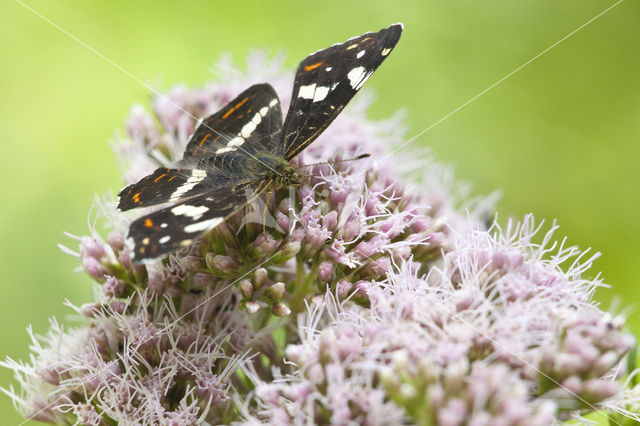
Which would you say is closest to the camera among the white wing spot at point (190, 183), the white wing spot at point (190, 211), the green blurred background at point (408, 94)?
the white wing spot at point (190, 211)

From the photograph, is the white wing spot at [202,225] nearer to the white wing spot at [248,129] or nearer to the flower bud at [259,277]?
the flower bud at [259,277]

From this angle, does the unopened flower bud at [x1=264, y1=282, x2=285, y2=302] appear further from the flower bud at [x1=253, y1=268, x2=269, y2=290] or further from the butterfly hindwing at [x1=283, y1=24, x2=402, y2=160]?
the butterfly hindwing at [x1=283, y1=24, x2=402, y2=160]

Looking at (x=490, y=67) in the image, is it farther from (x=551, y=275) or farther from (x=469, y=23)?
(x=551, y=275)

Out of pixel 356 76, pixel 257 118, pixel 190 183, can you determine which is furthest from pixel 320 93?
pixel 190 183

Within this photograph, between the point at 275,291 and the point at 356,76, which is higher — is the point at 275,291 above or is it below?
below

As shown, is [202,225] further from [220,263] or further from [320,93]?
[320,93]

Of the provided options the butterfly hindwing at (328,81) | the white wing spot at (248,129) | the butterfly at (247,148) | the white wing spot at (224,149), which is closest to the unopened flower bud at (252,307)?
the butterfly at (247,148)
